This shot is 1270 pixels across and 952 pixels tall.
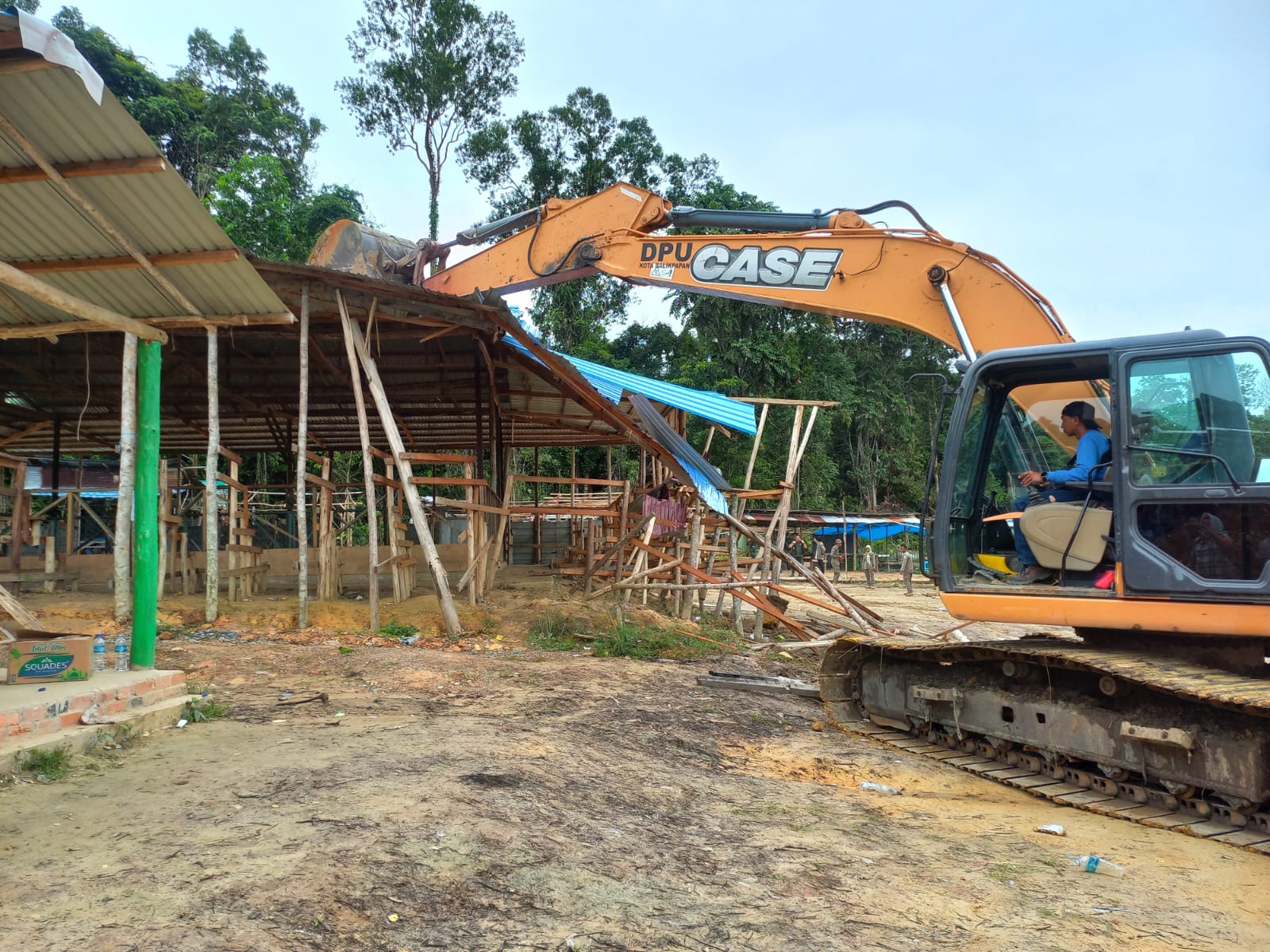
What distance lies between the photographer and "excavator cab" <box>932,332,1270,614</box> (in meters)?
4.29

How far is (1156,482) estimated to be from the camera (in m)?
4.49

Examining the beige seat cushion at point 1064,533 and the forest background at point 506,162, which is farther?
the forest background at point 506,162

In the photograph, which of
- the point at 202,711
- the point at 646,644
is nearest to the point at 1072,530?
the point at 646,644

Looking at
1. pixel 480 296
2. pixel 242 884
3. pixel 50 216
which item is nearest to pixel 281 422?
pixel 480 296

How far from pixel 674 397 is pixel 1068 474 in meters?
9.27

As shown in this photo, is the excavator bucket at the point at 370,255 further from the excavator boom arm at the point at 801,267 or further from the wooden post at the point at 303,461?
the excavator boom arm at the point at 801,267

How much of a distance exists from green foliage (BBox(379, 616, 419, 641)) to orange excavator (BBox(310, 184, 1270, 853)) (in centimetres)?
477

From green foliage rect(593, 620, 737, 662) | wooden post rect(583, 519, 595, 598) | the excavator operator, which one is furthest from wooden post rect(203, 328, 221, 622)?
the excavator operator

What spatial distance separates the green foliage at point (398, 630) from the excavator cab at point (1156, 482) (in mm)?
6039

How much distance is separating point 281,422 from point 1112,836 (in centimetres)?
1551

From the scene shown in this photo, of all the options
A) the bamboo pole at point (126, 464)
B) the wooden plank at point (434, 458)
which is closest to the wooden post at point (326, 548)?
the wooden plank at point (434, 458)

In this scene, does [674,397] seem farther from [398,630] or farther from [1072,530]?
[1072,530]

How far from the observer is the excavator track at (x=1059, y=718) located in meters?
4.09

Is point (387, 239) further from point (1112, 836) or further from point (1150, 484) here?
point (1112, 836)
